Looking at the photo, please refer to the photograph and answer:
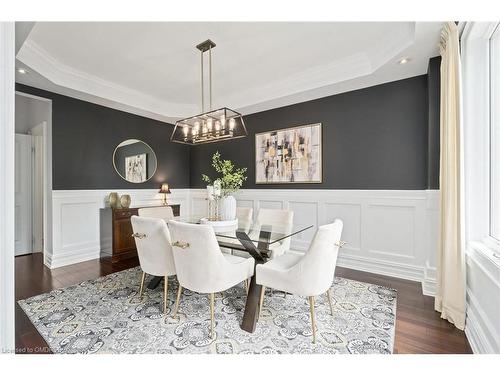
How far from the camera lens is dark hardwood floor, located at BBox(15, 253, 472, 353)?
5.78ft

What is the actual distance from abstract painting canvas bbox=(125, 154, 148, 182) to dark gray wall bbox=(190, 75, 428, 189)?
104 inches

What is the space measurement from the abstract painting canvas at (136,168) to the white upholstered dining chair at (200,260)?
9.97 feet

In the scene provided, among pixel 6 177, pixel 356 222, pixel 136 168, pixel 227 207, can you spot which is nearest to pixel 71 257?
pixel 136 168

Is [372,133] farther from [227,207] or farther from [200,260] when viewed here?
[200,260]

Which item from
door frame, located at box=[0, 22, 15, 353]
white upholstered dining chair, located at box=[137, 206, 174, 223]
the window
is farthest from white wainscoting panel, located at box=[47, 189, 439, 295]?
door frame, located at box=[0, 22, 15, 353]

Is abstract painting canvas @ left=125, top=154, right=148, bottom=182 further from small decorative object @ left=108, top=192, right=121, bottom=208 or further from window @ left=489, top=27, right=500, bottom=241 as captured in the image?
window @ left=489, top=27, right=500, bottom=241

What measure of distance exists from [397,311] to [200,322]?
1.80 metres

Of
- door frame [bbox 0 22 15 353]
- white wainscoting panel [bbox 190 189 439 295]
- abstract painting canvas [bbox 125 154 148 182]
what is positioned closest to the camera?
door frame [bbox 0 22 15 353]

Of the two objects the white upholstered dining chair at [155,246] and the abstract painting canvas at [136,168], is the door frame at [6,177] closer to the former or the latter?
the white upholstered dining chair at [155,246]

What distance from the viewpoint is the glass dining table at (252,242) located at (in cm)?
199

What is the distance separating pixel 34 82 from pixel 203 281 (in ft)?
11.5

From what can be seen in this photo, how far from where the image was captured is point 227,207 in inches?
112
